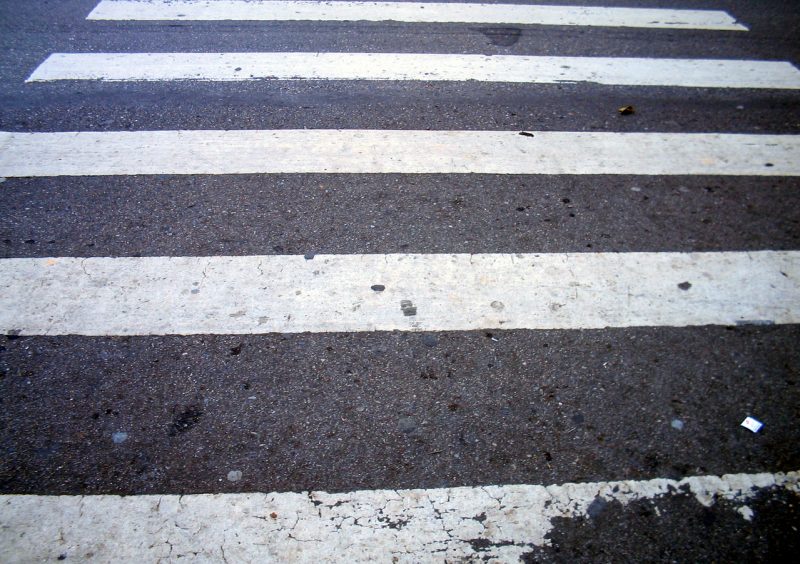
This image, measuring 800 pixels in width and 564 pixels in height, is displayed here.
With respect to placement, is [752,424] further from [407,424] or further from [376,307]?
[376,307]

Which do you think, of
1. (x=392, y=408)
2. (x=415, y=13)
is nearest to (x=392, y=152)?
(x=392, y=408)

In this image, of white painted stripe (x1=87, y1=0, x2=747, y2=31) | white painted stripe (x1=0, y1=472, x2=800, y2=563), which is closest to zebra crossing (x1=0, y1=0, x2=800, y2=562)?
white painted stripe (x1=0, y1=472, x2=800, y2=563)

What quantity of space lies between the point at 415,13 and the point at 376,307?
404 centimetres

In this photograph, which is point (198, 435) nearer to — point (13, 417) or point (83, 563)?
point (83, 563)

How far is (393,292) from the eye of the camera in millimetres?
3133

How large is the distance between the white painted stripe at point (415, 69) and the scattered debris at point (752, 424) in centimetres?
320

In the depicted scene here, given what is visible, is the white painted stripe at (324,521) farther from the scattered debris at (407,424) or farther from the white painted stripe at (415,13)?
the white painted stripe at (415,13)

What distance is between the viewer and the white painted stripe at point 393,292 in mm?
2980

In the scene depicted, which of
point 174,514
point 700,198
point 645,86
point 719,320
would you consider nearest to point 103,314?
point 174,514

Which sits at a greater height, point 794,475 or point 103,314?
point 103,314

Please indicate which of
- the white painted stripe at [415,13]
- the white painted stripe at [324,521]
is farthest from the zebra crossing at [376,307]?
the white painted stripe at [415,13]

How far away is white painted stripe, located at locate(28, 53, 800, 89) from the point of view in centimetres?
486

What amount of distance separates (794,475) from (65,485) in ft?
9.75

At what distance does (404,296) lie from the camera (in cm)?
311
